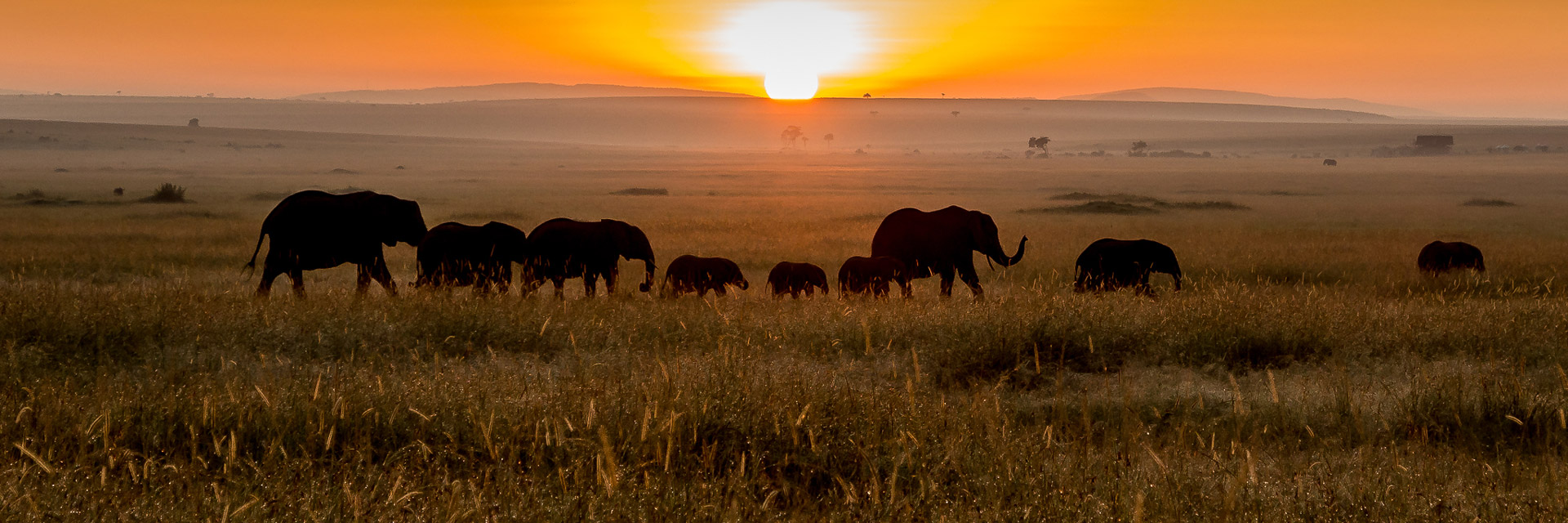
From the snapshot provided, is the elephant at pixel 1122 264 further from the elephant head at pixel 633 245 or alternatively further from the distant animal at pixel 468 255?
the distant animal at pixel 468 255

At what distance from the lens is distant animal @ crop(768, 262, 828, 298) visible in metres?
12.5

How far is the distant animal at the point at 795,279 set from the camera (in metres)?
12.5

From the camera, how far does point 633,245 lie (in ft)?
41.4

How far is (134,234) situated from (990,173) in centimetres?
5756

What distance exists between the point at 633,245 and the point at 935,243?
3545mm

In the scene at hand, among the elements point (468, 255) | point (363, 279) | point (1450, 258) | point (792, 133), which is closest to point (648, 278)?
point (468, 255)

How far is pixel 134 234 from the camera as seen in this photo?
20203 millimetres

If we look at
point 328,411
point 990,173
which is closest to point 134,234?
point 328,411

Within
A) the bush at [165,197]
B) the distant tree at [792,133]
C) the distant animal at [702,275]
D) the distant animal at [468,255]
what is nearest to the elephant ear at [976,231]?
the distant animal at [702,275]

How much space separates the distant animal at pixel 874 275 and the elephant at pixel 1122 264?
1973 millimetres

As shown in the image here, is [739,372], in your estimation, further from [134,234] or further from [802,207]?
[802,207]

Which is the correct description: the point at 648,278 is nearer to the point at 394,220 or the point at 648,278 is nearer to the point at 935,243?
the point at 394,220

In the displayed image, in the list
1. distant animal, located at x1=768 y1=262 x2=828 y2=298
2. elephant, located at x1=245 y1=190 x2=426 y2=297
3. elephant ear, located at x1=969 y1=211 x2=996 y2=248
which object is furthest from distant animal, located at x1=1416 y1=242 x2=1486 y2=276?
elephant, located at x1=245 y1=190 x2=426 y2=297


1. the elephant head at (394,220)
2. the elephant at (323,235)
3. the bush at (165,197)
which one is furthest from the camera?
the bush at (165,197)
